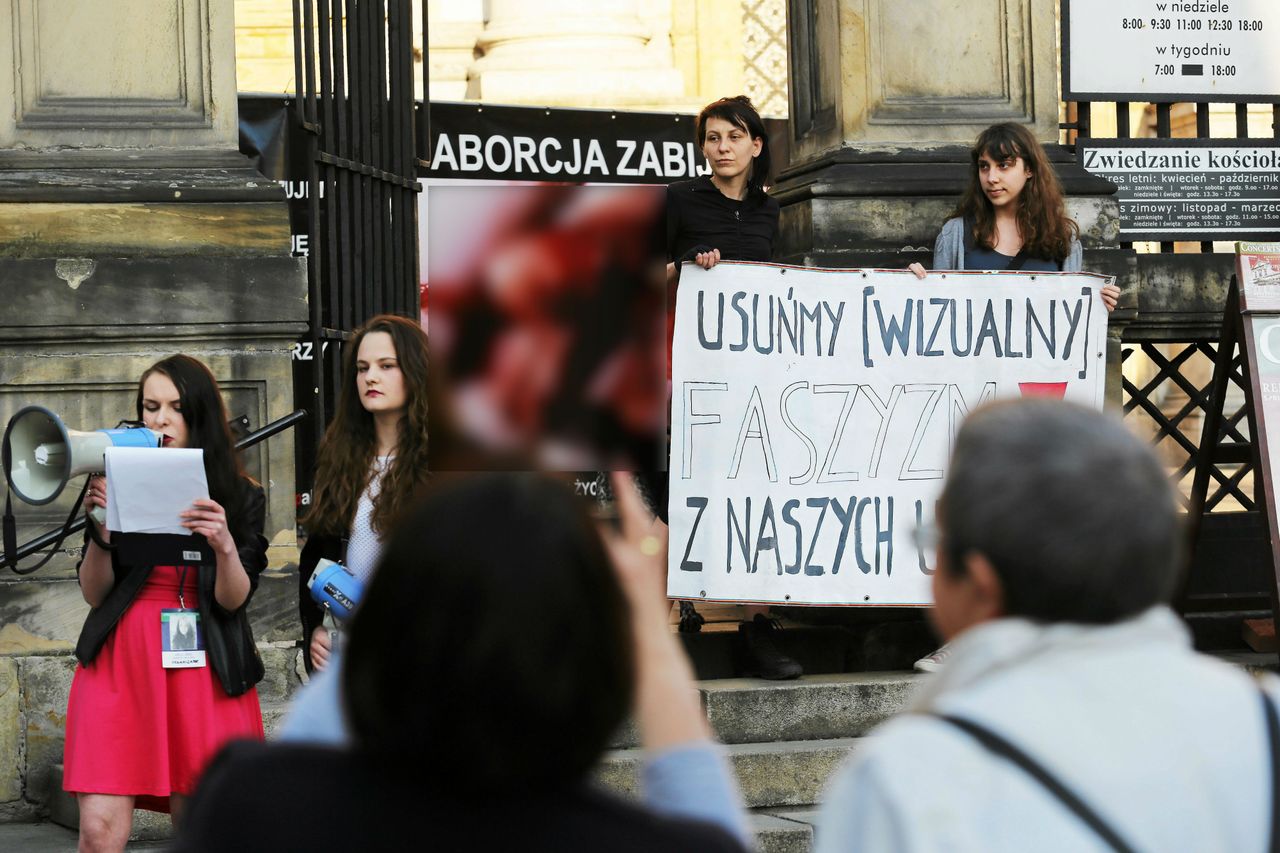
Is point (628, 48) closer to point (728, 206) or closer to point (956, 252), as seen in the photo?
point (956, 252)

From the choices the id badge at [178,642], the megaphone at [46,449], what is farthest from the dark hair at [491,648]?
the id badge at [178,642]

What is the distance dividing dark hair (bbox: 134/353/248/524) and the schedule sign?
4.80 metres

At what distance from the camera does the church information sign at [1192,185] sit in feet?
28.2

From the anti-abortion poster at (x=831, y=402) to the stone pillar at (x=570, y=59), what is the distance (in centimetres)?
865

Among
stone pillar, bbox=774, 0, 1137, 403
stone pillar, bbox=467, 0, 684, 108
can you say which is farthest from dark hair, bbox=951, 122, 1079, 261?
stone pillar, bbox=467, 0, 684, 108

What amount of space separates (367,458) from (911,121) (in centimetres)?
377

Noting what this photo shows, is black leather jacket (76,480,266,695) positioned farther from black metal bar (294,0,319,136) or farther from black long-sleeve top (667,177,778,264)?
black metal bar (294,0,319,136)

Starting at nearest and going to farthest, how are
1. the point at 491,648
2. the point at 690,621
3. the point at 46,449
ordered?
the point at 491,648 → the point at 46,449 → the point at 690,621

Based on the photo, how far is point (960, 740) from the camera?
72.4 inches

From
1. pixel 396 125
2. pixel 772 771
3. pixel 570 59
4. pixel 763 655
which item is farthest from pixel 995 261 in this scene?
pixel 570 59

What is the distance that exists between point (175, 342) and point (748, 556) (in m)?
2.22

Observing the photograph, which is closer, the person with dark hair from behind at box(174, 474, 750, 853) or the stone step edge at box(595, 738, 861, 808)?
the person with dark hair from behind at box(174, 474, 750, 853)

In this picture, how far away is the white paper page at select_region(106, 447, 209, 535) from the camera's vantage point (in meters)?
4.47

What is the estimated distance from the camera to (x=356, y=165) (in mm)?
7297
